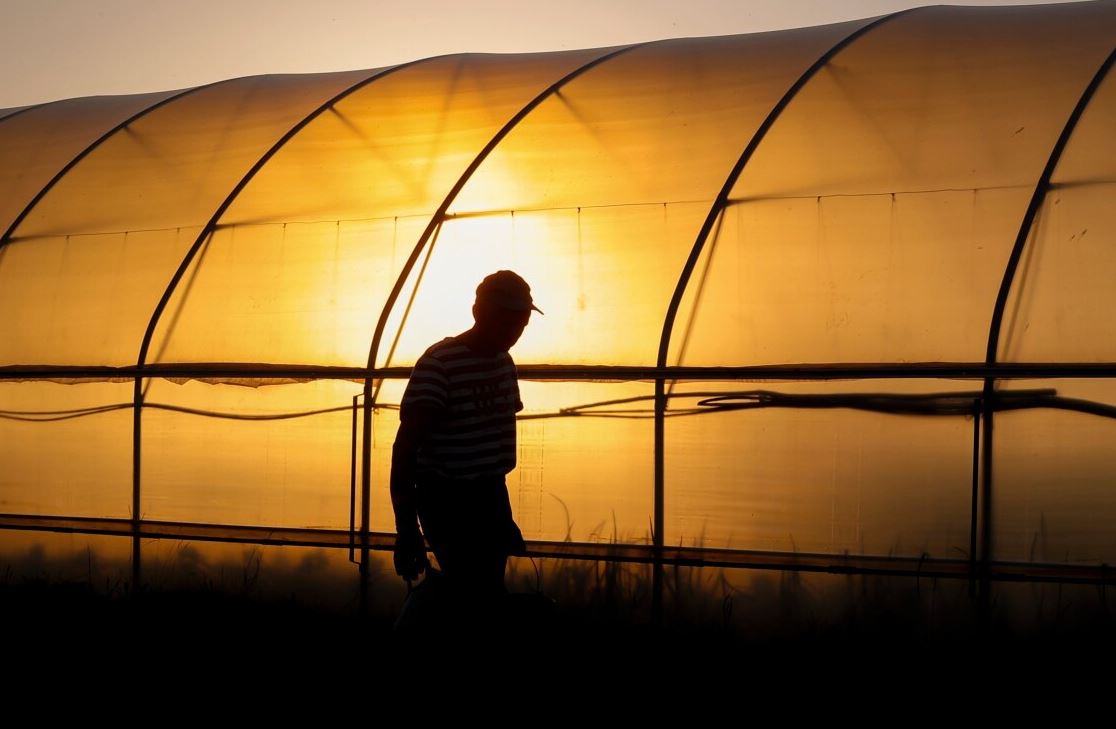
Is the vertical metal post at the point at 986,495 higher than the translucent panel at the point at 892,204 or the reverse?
the reverse

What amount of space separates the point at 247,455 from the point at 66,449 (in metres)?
1.69

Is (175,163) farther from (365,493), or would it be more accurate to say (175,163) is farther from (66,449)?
(365,493)

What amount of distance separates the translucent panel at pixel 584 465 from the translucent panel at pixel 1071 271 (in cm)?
244

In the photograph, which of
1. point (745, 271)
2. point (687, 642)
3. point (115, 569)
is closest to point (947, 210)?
point (745, 271)

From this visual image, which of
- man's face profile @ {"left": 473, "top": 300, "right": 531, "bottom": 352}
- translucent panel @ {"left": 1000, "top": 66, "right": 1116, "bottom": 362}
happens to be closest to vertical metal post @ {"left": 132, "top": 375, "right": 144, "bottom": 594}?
man's face profile @ {"left": 473, "top": 300, "right": 531, "bottom": 352}

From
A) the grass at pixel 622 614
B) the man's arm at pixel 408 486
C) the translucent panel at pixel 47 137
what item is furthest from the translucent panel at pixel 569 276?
the translucent panel at pixel 47 137

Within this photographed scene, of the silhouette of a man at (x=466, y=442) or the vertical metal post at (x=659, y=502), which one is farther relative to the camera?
the vertical metal post at (x=659, y=502)

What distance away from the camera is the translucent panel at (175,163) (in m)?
11.8

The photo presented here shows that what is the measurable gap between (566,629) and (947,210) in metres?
3.75

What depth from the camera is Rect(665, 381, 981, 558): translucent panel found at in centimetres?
876

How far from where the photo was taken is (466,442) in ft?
20.0

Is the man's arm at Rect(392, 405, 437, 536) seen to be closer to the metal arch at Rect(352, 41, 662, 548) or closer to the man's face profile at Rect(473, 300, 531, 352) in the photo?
the man's face profile at Rect(473, 300, 531, 352)

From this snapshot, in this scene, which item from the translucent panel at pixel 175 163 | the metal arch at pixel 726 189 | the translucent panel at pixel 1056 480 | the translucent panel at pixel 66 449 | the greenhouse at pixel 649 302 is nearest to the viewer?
the translucent panel at pixel 1056 480

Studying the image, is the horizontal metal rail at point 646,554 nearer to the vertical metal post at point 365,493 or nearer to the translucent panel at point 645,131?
the vertical metal post at point 365,493
